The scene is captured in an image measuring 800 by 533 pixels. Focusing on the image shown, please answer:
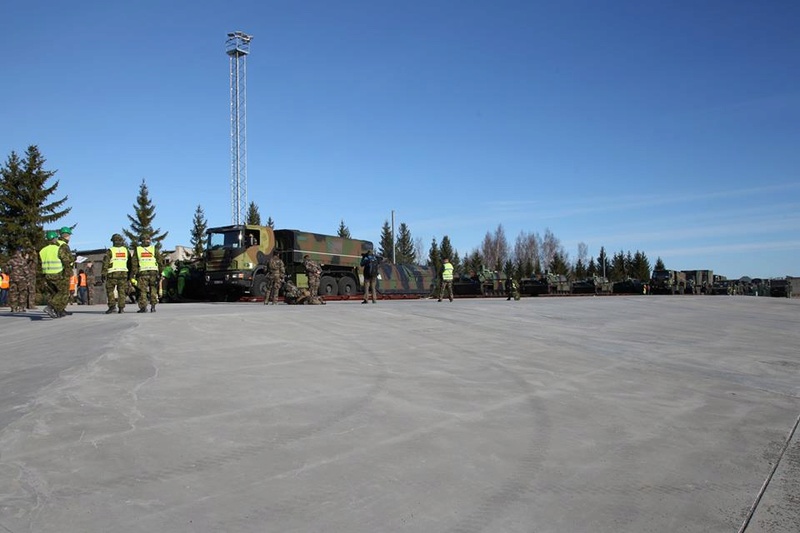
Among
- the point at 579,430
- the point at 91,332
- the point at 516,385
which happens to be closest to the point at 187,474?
the point at 579,430

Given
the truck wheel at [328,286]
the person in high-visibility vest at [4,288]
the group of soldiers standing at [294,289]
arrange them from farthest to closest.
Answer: the truck wheel at [328,286] < the person in high-visibility vest at [4,288] < the group of soldiers standing at [294,289]

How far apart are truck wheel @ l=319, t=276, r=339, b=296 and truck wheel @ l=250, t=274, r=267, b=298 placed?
3192 mm

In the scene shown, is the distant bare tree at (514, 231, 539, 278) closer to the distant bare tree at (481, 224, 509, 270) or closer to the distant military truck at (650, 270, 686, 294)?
the distant bare tree at (481, 224, 509, 270)

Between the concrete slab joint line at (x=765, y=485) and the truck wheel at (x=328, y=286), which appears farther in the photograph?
the truck wheel at (x=328, y=286)

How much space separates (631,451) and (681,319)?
12468 millimetres

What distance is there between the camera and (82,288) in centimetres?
2256

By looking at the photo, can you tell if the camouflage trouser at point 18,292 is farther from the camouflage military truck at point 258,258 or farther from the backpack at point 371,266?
the backpack at point 371,266

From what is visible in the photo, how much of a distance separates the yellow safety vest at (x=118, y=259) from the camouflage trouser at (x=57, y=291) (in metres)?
0.92

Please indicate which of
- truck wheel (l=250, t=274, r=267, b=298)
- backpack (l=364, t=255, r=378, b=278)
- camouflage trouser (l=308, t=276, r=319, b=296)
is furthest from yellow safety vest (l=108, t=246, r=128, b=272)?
truck wheel (l=250, t=274, r=267, b=298)

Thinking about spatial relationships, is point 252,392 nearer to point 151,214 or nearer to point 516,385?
point 516,385

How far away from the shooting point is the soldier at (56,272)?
12.1m

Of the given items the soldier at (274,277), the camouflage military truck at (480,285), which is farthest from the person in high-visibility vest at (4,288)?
the camouflage military truck at (480,285)

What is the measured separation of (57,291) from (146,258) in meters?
1.78

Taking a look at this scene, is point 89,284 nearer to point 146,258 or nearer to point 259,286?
point 259,286
